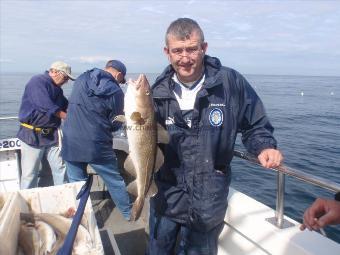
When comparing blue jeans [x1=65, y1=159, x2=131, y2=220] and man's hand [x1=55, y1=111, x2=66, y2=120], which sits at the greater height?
man's hand [x1=55, y1=111, x2=66, y2=120]

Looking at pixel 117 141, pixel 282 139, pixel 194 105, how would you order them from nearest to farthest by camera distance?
pixel 194 105, pixel 117 141, pixel 282 139

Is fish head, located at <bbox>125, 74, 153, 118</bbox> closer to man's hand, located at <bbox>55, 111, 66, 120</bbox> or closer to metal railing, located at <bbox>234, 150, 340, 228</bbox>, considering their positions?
metal railing, located at <bbox>234, 150, 340, 228</bbox>

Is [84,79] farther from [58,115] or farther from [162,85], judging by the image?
[162,85]

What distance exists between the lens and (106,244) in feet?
12.1

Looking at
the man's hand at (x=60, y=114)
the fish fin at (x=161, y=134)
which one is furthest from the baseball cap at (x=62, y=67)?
the fish fin at (x=161, y=134)

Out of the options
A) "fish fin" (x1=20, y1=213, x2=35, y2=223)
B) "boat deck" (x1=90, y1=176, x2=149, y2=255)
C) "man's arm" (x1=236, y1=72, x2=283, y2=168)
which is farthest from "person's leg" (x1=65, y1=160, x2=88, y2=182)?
"man's arm" (x1=236, y1=72, x2=283, y2=168)

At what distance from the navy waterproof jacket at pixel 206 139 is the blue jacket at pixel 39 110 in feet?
10.0

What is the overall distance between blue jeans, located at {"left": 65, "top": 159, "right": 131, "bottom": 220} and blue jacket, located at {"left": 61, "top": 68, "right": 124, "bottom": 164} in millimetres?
190

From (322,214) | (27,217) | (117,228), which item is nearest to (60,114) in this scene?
(117,228)

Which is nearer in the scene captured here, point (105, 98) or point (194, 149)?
point (194, 149)

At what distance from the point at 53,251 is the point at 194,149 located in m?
1.36

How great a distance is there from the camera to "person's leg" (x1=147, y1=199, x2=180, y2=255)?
310 cm

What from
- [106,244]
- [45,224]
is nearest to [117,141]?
[106,244]

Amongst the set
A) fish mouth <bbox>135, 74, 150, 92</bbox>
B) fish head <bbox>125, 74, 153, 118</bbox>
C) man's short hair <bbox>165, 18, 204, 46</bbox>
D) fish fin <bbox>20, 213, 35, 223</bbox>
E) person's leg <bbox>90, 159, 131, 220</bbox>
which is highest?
man's short hair <bbox>165, 18, 204, 46</bbox>
